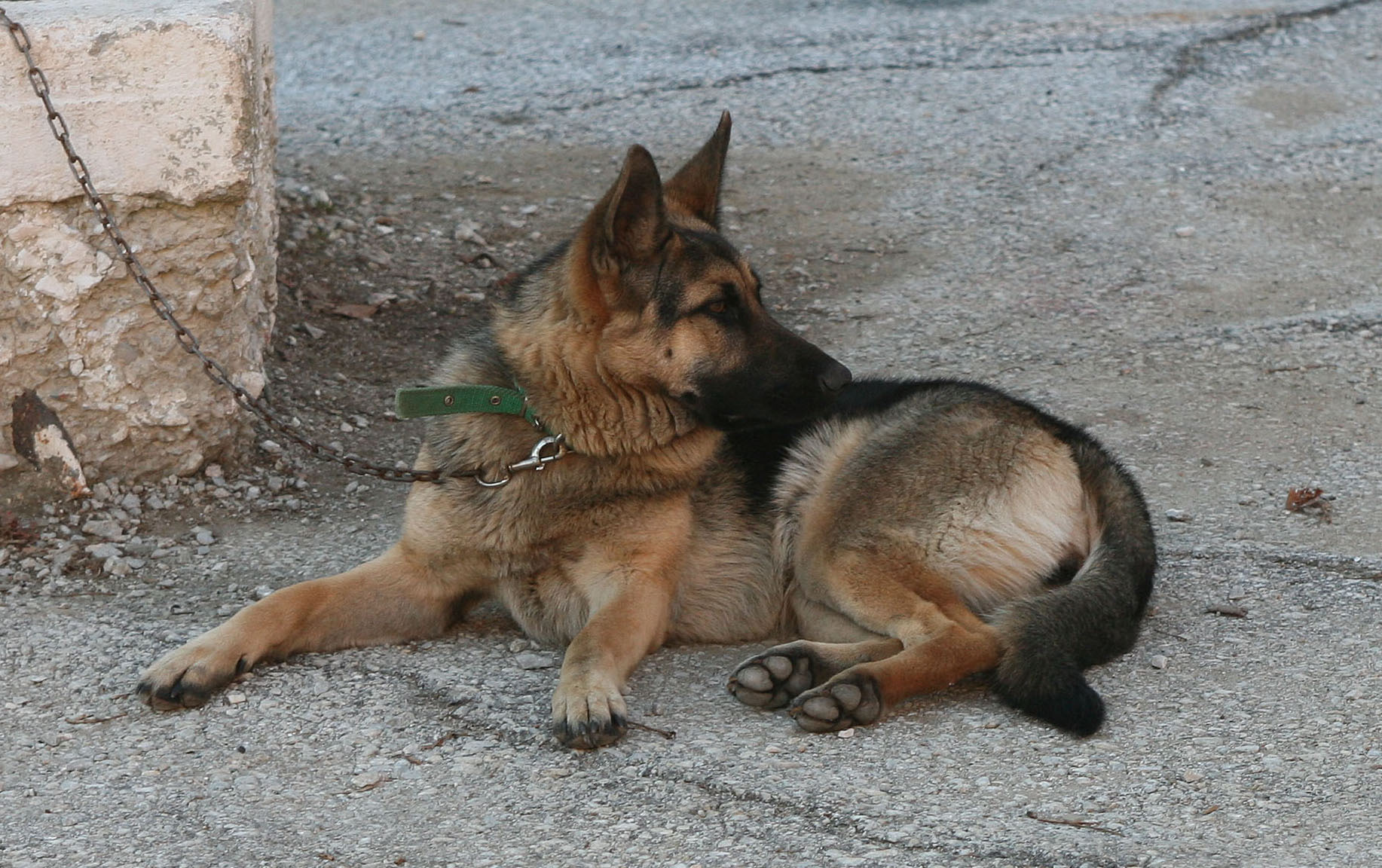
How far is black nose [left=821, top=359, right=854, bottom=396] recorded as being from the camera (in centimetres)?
404

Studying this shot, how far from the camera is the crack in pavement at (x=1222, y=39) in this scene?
950cm

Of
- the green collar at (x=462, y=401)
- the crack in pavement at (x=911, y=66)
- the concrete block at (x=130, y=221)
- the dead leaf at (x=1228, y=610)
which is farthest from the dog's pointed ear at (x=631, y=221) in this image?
the crack in pavement at (x=911, y=66)

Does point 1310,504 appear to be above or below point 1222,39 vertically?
Answer: below

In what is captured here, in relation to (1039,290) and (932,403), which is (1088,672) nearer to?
(932,403)

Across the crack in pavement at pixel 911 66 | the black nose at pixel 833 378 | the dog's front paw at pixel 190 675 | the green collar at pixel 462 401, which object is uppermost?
the crack in pavement at pixel 911 66

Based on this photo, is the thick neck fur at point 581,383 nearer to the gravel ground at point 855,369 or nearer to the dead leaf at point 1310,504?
the gravel ground at point 855,369

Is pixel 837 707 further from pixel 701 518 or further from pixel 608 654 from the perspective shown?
pixel 701 518

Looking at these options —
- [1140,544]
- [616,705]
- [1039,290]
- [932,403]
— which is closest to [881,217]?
[1039,290]

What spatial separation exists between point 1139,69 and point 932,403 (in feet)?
20.7

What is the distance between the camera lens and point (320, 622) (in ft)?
13.5

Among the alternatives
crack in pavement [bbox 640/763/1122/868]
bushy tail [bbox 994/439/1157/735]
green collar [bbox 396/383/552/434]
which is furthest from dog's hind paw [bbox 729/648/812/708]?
green collar [bbox 396/383/552/434]

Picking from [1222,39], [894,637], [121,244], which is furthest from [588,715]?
[1222,39]

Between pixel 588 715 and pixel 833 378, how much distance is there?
122 cm

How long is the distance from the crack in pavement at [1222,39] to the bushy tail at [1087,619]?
574cm
